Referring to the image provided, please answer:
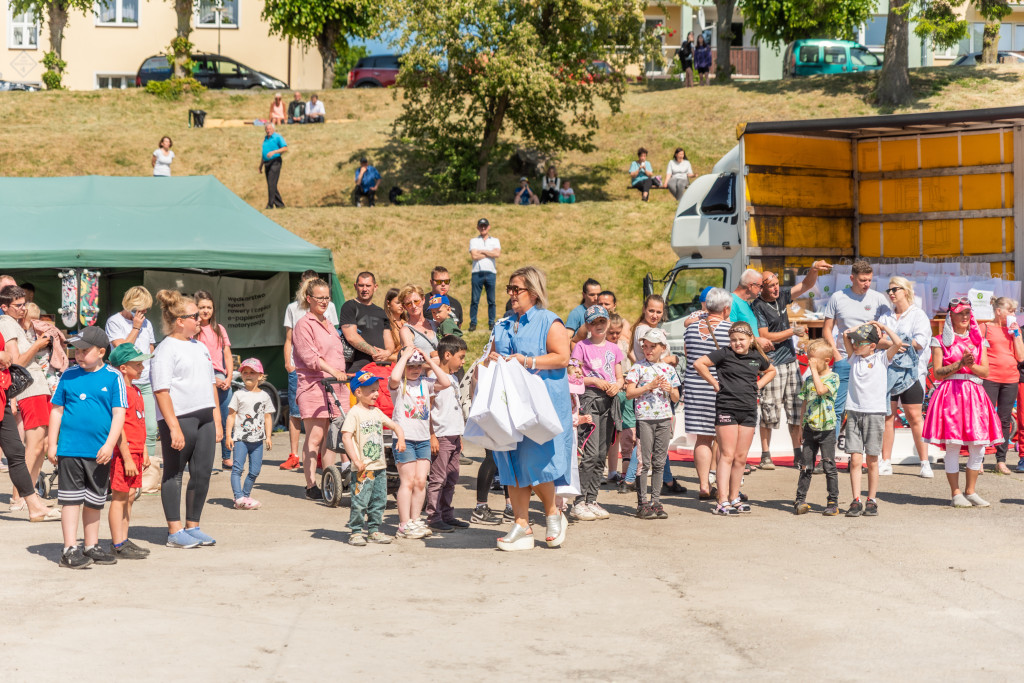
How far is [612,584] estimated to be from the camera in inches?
287

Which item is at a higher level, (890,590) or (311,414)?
(311,414)

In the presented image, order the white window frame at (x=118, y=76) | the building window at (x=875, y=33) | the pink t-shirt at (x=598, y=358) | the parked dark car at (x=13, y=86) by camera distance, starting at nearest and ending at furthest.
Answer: the pink t-shirt at (x=598, y=358) → the parked dark car at (x=13, y=86) → the white window frame at (x=118, y=76) → the building window at (x=875, y=33)

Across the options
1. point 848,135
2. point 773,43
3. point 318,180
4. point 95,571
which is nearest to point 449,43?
point 318,180

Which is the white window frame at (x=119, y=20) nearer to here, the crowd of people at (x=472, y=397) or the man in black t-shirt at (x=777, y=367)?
the crowd of people at (x=472, y=397)

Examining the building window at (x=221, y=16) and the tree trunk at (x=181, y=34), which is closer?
the tree trunk at (x=181, y=34)

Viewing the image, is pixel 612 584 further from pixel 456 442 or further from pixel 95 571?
pixel 95 571

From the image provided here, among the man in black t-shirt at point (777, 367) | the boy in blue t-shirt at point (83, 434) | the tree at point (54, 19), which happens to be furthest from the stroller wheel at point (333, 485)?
the tree at point (54, 19)

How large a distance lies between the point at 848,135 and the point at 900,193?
3.62 ft

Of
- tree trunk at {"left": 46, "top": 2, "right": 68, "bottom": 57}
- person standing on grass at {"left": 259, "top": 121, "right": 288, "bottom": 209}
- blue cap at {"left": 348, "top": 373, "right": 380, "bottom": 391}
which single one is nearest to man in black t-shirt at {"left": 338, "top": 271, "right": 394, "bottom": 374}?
blue cap at {"left": 348, "top": 373, "right": 380, "bottom": 391}

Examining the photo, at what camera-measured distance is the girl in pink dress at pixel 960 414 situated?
9992mm

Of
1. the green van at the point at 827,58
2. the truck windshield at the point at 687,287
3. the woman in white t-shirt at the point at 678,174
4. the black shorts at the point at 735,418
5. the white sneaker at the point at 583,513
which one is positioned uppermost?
the green van at the point at 827,58

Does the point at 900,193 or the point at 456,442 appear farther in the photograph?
the point at 900,193

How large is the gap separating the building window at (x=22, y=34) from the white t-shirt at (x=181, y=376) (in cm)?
5095

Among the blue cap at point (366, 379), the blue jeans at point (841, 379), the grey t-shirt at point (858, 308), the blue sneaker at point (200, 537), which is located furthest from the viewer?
the grey t-shirt at point (858, 308)
